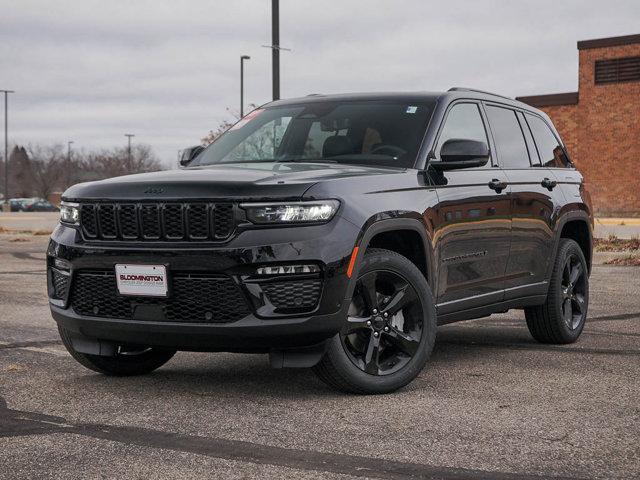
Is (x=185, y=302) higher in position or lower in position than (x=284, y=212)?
lower

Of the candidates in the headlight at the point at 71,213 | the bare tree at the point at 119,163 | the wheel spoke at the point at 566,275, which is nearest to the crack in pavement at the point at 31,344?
the headlight at the point at 71,213

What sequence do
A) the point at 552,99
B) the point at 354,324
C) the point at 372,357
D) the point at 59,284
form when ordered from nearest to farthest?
the point at 354,324, the point at 372,357, the point at 59,284, the point at 552,99

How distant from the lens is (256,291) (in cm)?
509

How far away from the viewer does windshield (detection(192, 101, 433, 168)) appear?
248 inches

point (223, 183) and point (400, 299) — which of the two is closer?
point (223, 183)

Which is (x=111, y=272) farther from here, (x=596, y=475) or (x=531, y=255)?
(x=531, y=255)

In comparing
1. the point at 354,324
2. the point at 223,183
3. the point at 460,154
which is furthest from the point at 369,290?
the point at 460,154

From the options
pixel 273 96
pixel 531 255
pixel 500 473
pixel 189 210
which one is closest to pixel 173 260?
pixel 189 210

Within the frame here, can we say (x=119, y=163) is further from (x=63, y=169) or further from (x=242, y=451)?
(x=242, y=451)

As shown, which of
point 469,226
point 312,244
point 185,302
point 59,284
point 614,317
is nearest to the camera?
point 312,244

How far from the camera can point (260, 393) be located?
18.6 ft

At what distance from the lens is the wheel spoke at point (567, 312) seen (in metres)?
7.87

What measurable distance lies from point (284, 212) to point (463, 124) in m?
2.14

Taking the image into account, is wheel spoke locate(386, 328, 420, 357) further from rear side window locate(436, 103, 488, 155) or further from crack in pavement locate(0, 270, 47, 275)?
crack in pavement locate(0, 270, 47, 275)
